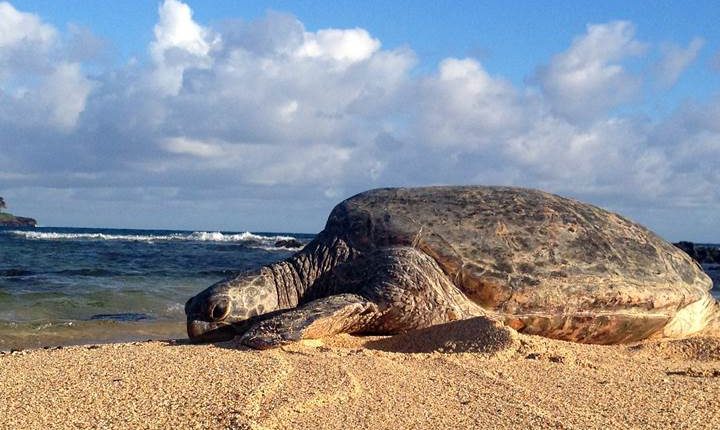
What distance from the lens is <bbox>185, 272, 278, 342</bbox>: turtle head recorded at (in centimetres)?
625

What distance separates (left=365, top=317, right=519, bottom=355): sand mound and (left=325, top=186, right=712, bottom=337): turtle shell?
86cm

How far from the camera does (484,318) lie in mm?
5750

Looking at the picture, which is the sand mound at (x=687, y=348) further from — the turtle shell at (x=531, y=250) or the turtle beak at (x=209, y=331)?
the turtle beak at (x=209, y=331)

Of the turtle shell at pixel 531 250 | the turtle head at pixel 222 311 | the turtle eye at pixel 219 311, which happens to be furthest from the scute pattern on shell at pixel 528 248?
the turtle eye at pixel 219 311

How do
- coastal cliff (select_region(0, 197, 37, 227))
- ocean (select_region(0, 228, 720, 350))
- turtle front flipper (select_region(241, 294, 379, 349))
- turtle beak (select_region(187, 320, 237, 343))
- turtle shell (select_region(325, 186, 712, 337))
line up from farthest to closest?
coastal cliff (select_region(0, 197, 37, 227))
ocean (select_region(0, 228, 720, 350))
turtle shell (select_region(325, 186, 712, 337))
turtle beak (select_region(187, 320, 237, 343))
turtle front flipper (select_region(241, 294, 379, 349))

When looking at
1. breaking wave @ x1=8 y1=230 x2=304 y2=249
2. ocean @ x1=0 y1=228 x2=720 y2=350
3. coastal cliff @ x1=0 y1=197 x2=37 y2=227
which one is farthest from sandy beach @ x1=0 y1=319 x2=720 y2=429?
coastal cliff @ x1=0 y1=197 x2=37 y2=227

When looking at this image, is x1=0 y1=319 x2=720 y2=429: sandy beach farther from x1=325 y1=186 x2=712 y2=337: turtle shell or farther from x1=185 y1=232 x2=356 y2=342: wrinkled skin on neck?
x1=325 y1=186 x2=712 y2=337: turtle shell

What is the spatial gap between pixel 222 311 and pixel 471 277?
2409mm

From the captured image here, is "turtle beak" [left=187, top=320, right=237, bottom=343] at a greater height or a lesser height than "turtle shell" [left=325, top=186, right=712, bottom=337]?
lesser

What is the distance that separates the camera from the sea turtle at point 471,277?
6.28m

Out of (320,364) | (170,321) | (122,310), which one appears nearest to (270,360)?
(320,364)

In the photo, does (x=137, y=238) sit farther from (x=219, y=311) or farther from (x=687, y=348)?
(x=687, y=348)

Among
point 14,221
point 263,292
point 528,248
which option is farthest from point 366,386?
point 14,221

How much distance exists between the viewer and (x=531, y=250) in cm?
676
